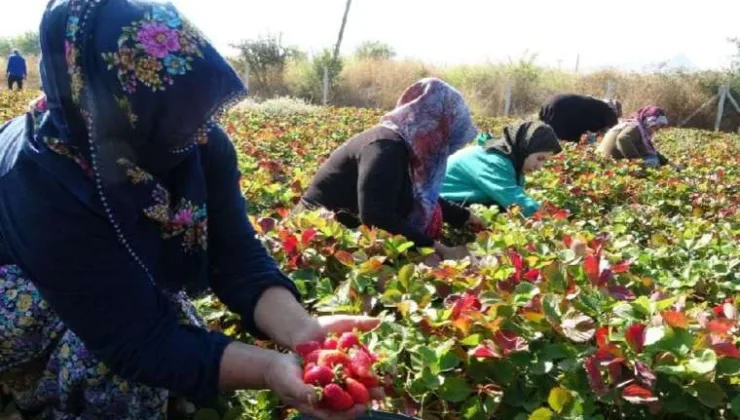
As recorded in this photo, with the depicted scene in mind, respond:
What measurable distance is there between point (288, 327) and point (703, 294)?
130 centimetres

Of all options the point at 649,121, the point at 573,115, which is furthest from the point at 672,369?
the point at 573,115

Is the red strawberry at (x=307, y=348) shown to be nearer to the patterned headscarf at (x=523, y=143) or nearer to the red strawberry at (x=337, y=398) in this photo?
the red strawberry at (x=337, y=398)

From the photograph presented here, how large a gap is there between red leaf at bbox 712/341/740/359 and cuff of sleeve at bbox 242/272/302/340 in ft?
3.13

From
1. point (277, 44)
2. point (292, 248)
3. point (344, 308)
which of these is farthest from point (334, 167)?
point (277, 44)

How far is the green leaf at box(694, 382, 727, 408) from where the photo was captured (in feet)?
4.25

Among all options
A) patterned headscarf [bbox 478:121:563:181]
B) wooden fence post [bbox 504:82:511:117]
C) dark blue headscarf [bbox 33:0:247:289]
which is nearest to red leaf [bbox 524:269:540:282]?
dark blue headscarf [bbox 33:0:247:289]

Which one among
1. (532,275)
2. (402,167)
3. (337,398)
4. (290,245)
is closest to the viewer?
(337,398)

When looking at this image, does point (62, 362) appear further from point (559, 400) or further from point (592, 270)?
point (592, 270)

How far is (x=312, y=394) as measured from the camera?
1273mm

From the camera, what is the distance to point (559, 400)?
1.32 metres

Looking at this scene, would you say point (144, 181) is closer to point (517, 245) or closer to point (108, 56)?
point (108, 56)

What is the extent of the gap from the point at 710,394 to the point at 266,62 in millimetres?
24728

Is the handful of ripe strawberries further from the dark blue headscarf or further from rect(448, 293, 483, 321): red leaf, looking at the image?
the dark blue headscarf

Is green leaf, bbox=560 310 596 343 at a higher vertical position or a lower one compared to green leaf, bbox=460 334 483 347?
higher
